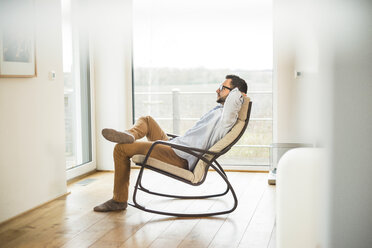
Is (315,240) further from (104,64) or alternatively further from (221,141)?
(104,64)

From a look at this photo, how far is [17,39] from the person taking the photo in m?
3.27

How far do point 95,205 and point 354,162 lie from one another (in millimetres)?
3300

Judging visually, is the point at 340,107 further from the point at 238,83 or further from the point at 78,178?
the point at 78,178

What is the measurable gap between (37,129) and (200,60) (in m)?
2.24

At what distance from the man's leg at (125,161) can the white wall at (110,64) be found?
→ 1.77 metres

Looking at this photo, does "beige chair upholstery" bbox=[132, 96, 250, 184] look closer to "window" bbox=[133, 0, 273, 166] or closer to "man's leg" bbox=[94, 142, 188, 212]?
"man's leg" bbox=[94, 142, 188, 212]

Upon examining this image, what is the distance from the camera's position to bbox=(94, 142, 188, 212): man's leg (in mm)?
3352

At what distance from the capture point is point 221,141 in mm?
3328

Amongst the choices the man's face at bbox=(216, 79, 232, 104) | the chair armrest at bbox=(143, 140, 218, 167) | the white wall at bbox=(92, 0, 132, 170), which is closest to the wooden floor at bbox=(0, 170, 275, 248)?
the chair armrest at bbox=(143, 140, 218, 167)

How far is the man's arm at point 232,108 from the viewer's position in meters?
3.35

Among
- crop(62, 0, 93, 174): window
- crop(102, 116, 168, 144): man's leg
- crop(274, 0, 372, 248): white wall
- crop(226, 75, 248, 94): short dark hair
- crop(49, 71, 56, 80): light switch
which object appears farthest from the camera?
crop(62, 0, 93, 174): window

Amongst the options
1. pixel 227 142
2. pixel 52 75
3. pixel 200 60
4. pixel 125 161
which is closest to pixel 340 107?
pixel 227 142

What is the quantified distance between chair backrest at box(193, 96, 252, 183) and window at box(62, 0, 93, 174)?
5.97ft

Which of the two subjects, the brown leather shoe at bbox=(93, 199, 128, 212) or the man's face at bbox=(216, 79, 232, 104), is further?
the man's face at bbox=(216, 79, 232, 104)
